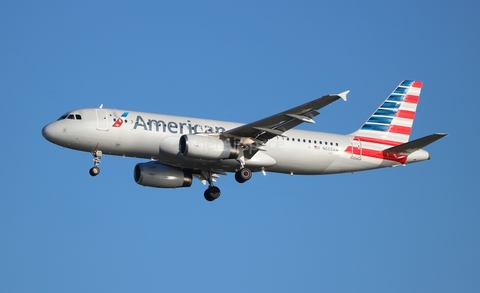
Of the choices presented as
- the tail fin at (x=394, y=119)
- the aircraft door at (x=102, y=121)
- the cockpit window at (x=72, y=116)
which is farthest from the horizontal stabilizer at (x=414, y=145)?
the cockpit window at (x=72, y=116)

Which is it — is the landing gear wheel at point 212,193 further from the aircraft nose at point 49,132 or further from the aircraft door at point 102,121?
the aircraft nose at point 49,132

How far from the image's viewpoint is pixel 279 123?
1955 inches

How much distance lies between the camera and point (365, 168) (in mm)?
55031

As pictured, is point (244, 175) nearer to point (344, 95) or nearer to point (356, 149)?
point (356, 149)

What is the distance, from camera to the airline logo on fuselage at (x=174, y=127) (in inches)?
1955

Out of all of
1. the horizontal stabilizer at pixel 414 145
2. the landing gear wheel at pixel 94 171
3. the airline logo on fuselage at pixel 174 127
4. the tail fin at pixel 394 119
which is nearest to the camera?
the airline logo on fuselage at pixel 174 127

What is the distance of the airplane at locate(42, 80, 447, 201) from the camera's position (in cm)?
4931

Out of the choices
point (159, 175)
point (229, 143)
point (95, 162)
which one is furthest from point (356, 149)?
point (95, 162)

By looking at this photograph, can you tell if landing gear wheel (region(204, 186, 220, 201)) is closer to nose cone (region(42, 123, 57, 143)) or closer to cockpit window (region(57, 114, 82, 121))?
cockpit window (region(57, 114, 82, 121))

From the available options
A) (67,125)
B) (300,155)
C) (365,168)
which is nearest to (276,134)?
(300,155)

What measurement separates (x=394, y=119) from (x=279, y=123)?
37.9 feet

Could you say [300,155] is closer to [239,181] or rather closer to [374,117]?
[239,181]

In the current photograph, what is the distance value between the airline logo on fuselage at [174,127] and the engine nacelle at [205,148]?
3.98ft

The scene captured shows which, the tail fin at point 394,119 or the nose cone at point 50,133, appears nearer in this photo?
the nose cone at point 50,133
